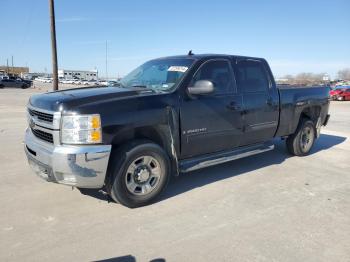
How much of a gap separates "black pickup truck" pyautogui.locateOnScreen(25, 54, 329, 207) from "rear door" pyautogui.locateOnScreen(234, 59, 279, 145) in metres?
0.02

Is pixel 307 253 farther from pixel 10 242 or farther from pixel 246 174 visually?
pixel 10 242

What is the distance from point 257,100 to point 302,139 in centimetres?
211

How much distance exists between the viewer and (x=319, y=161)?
670cm

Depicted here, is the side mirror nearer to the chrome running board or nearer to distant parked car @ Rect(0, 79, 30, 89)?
the chrome running board

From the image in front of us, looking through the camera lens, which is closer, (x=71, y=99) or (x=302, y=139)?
(x=71, y=99)

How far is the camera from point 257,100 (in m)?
5.57

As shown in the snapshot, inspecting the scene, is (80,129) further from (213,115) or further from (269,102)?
(269,102)

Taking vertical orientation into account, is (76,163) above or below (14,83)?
below

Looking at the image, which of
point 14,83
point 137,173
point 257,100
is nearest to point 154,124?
point 137,173

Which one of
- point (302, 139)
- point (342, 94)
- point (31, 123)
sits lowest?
point (302, 139)

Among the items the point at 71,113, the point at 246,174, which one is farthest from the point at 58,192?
the point at 246,174

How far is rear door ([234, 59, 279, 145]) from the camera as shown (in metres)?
5.41

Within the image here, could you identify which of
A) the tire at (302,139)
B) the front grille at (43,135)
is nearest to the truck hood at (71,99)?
the front grille at (43,135)

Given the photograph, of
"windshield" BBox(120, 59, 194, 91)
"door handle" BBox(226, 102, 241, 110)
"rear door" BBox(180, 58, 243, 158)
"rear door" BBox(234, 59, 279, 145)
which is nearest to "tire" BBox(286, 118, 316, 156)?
"rear door" BBox(234, 59, 279, 145)
